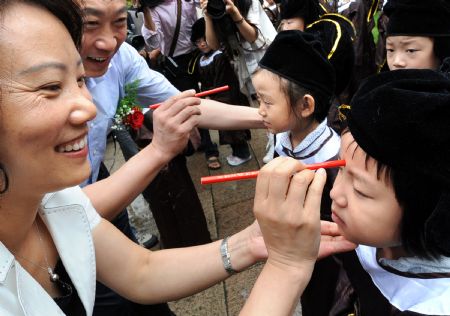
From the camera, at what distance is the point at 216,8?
304cm

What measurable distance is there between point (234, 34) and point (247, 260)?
2421 millimetres

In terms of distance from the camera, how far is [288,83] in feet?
6.07

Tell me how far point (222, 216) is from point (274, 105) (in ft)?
5.93

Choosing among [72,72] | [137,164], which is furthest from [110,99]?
[72,72]

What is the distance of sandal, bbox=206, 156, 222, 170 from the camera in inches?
169

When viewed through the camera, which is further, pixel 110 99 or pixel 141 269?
pixel 110 99

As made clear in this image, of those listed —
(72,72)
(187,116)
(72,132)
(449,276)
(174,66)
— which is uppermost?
(72,72)

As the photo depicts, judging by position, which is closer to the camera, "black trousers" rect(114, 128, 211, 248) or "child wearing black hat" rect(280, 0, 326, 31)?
"black trousers" rect(114, 128, 211, 248)

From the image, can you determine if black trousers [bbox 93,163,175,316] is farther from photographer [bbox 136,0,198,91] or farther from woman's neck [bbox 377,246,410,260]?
photographer [bbox 136,0,198,91]

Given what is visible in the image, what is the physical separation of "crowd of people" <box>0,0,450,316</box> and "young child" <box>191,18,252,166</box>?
175cm

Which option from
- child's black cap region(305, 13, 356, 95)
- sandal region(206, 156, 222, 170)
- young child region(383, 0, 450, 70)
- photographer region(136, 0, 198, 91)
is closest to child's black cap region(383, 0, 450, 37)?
young child region(383, 0, 450, 70)

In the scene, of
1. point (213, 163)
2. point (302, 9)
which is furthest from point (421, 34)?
point (213, 163)

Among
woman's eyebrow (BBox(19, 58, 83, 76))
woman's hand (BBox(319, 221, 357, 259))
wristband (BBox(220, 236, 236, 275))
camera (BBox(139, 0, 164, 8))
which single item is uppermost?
woman's eyebrow (BBox(19, 58, 83, 76))

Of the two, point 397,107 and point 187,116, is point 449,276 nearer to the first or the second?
point 397,107
